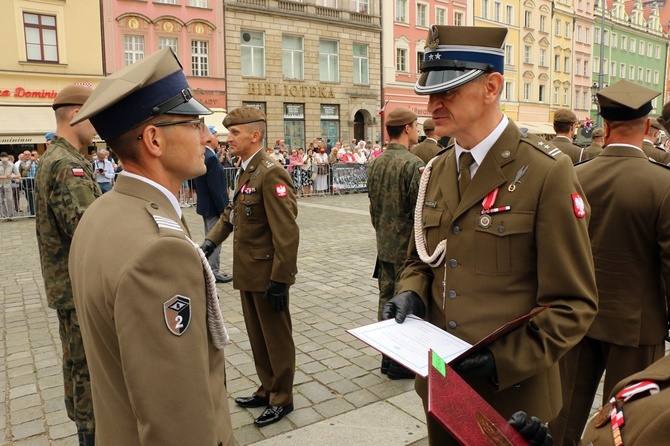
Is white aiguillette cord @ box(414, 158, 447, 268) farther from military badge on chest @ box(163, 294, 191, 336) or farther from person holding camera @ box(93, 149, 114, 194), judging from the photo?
person holding camera @ box(93, 149, 114, 194)

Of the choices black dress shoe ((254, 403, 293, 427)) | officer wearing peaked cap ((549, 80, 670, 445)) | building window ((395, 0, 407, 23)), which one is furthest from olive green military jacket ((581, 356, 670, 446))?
building window ((395, 0, 407, 23))

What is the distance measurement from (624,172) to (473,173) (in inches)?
49.5

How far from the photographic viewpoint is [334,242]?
1126 centimetres

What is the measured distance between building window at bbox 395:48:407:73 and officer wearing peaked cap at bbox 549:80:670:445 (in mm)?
33617

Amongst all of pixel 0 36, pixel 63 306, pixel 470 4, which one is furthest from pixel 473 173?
pixel 470 4

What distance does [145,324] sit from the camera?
1.50 metres

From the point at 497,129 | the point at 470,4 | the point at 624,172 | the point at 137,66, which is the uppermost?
the point at 470,4

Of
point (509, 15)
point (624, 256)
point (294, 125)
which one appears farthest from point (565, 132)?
point (509, 15)

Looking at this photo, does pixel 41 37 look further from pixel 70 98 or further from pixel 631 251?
pixel 631 251

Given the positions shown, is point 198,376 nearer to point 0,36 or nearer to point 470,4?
point 0,36

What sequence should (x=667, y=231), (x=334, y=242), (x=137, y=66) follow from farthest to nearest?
1. (x=334, y=242)
2. (x=667, y=231)
3. (x=137, y=66)

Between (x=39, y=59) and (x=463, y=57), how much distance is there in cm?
2621

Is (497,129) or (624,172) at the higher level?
(497,129)

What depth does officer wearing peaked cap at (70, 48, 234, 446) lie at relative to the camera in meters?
1.52
